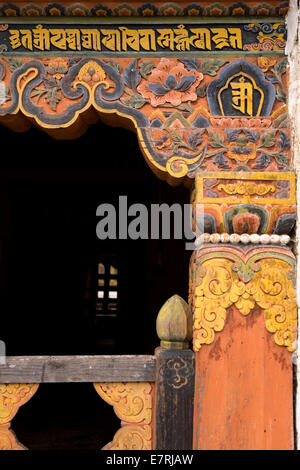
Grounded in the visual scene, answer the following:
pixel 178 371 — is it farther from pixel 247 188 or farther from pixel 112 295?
pixel 112 295

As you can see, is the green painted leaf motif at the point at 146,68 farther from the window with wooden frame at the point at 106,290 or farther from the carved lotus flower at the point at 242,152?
the window with wooden frame at the point at 106,290

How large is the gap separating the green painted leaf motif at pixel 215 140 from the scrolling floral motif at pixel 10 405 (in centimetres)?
167

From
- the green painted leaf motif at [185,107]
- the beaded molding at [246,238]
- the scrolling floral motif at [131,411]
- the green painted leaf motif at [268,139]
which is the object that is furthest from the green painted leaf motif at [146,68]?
the scrolling floral motif at [131,411]

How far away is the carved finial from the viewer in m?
2.30

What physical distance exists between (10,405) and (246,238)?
1593 millimetres

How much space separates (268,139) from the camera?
7.96ft

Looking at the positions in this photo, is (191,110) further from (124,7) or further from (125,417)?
(125,417)

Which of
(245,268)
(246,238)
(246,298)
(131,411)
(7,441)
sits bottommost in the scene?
(7,441)

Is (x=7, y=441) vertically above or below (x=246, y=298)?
below

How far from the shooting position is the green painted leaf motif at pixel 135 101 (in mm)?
2449

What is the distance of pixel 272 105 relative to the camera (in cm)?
246

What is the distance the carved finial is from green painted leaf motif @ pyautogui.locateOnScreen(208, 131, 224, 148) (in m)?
0.89

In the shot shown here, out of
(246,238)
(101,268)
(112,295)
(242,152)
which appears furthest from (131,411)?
(112,295)

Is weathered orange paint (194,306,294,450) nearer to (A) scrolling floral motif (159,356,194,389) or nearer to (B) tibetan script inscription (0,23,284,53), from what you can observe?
(A) scrolling floral motif (159,356,194,389)
